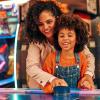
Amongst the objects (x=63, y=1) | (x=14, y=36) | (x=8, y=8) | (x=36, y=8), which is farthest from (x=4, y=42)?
(x=36, y=8)

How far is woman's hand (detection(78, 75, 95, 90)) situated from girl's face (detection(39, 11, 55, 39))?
0.99 feet

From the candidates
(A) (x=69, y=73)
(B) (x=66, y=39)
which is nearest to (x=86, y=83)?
(A) (x=69, y=73)

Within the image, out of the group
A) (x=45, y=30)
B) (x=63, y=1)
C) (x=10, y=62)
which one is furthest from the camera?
(x=10, y=62)

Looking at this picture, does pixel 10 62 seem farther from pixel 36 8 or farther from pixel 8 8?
pixel 36 8

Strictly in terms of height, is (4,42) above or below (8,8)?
below

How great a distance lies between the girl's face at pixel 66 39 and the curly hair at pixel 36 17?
0.10 metres

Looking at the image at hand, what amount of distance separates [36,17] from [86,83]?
1.53 ft

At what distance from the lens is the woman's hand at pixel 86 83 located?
1.53 m

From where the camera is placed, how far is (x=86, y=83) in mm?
1553

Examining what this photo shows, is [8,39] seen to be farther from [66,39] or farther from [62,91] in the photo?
[62,91]

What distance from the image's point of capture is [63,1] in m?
2.24

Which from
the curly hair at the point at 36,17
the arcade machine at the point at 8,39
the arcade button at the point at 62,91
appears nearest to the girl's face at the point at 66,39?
the curly hair at the point at 36,17

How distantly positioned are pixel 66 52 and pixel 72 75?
5.1 inches

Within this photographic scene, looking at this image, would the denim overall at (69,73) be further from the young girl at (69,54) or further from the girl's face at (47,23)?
the girl's face at (47,23)
